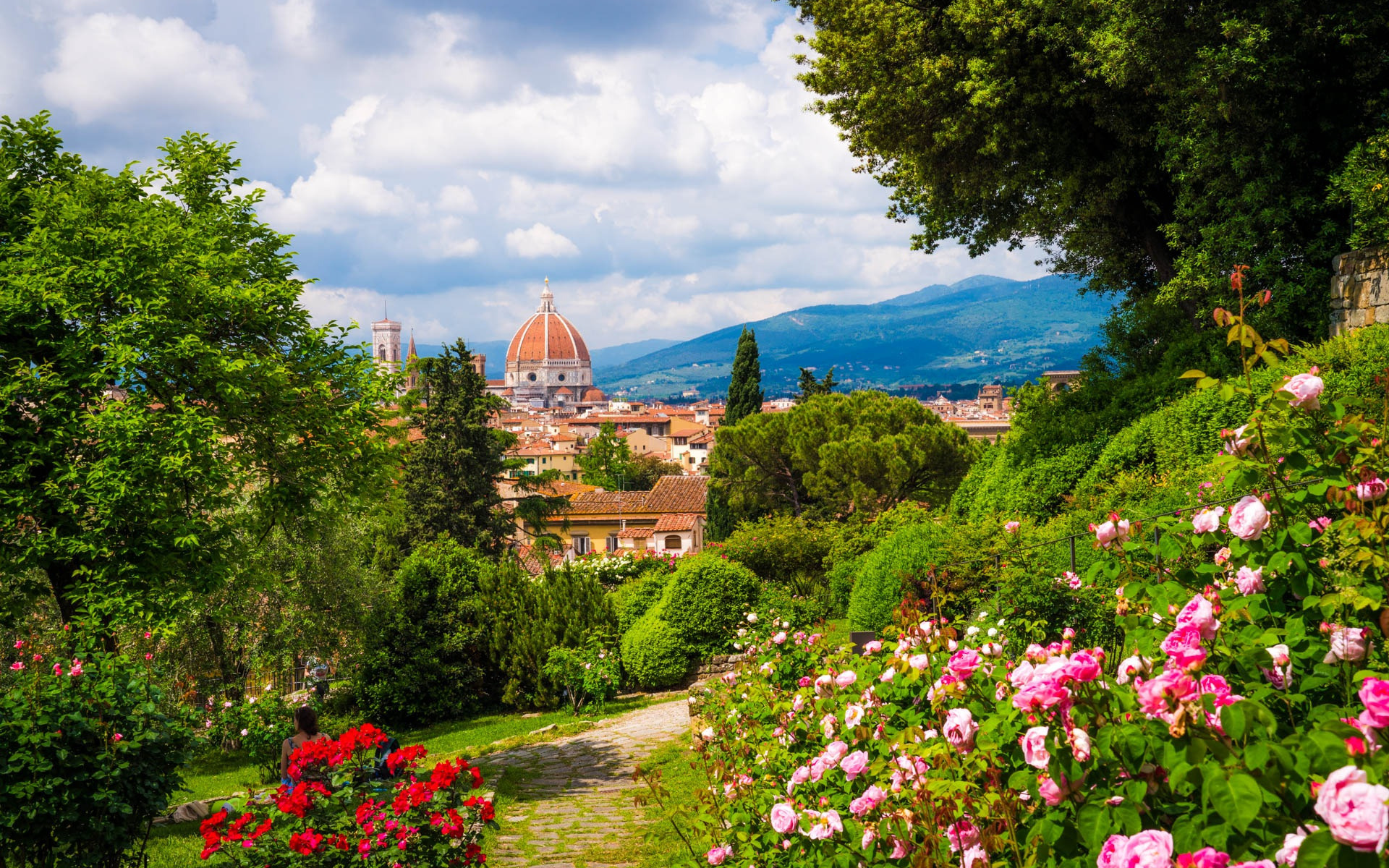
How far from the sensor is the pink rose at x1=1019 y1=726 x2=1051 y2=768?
1787 millimetres

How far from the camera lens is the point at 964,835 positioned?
2.31 metres

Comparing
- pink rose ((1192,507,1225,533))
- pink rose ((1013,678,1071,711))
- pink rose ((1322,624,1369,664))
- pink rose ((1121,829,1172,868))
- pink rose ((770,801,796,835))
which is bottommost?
pink rose ((770,801,796,835))

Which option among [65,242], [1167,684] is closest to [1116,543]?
[1167,684]

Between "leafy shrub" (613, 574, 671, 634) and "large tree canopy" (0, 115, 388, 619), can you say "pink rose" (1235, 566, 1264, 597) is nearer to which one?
"large tree canopy" (0, 115, 388, 619)

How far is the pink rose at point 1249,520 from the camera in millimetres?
2086

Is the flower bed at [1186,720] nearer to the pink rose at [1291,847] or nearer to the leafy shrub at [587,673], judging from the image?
the pink rose at [1291,847]

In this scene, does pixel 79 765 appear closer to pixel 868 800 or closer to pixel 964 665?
pixel 868 800

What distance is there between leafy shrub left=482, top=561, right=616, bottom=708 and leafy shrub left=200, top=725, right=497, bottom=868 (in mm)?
10465

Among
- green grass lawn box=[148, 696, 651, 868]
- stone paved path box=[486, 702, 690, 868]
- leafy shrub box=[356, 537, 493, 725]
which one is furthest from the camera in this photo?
leafy shrub box=[356, 537, 493, 725]

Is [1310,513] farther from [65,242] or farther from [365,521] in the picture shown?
[365,521]

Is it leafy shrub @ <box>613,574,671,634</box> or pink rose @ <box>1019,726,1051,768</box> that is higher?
pink rose @ <box>1019,726,1051,768</box>

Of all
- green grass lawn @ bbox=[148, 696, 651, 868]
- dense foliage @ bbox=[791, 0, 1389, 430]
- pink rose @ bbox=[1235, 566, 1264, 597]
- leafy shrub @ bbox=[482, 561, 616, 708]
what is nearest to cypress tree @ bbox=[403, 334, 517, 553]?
leafy shrub @ bbox=[482, 561, 616, 708]

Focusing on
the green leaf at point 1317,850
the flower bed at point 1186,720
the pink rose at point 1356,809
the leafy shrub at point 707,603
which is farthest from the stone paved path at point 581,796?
the pink rose at point 1356,809

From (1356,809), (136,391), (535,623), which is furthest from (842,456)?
(1356,809)
